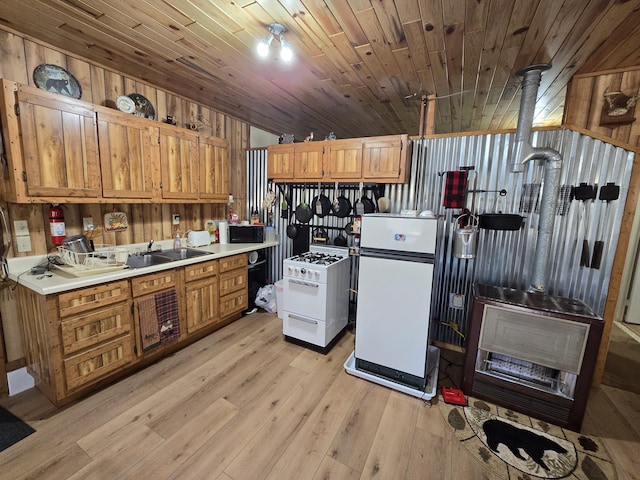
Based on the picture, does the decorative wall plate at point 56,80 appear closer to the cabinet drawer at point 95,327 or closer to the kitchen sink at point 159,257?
the kitchen sink at point 159,257

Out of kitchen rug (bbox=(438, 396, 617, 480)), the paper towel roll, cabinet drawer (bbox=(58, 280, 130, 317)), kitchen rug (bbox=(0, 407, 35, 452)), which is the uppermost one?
the paper towel roll

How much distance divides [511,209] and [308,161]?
Result: 6.91 ft

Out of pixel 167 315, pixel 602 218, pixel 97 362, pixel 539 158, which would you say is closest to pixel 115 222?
pixel 167 315

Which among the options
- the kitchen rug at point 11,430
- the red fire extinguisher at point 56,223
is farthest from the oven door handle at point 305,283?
the kitchen rug at point 11,430

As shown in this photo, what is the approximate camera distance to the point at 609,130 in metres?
2.32

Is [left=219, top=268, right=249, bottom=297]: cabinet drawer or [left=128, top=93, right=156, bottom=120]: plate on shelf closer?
[left=128, top=93, right=156, bottom=120]: plate on shelf

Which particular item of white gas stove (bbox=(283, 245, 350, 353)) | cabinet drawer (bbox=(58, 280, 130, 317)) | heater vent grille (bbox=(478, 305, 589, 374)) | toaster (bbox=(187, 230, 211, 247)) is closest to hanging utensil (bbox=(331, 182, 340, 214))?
white gas stove (bbox=(283, 245, 350, 353))

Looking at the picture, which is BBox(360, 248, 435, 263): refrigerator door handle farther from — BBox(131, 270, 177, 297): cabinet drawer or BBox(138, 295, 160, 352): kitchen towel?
BBox(138, 295, 160, 352): kitchen towel

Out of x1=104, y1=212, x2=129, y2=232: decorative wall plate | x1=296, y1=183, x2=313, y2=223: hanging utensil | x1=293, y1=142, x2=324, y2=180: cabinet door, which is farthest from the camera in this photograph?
x1=296, y1=183, x2=313, y2=223: hanging utensil

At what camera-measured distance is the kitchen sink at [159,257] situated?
2.58m

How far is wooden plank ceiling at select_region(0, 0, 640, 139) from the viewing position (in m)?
1.64

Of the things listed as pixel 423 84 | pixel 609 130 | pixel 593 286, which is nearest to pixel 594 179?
pixel 609 130

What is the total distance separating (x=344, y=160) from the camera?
289cm

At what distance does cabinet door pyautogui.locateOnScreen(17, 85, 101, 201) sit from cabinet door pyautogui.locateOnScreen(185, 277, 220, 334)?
1.17m
